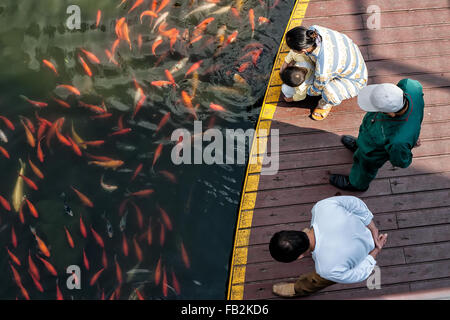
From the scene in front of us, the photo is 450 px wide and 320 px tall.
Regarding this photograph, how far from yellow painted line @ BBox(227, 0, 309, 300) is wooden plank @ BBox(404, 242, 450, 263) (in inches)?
63.6

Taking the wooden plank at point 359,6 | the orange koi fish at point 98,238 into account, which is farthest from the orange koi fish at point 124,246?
the wooden plank at point 359,6

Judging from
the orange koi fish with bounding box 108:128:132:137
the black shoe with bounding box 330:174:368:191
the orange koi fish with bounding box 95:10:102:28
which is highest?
the orange koi fish with bounding box 95:10:102:28

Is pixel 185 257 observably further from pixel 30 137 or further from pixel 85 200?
pixel 30 137

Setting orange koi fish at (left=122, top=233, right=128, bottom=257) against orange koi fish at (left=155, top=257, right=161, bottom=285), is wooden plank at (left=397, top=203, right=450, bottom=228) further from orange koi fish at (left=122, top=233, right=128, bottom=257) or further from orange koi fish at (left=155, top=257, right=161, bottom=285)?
orange koi fish at (left=122, top=233, right=128, bottom=257)

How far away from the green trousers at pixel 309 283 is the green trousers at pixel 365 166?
1087mm

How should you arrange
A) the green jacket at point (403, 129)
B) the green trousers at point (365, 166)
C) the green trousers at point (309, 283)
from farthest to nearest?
1. the green trousers at point (365, 166)
2. the green trousers at point (309, 283)
3. the green jacket at point (403, 129)

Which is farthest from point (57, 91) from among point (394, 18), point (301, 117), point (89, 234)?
point (394, 18)

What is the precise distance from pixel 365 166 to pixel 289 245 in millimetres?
1438

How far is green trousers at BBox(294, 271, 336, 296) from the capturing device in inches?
141

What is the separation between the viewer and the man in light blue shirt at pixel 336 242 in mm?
2949

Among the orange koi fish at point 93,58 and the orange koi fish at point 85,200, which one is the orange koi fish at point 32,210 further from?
the orange koi fish at point 93,58

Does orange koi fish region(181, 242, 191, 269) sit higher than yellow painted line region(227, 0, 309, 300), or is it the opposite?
yellow painted line region(227, 0, 309, 300)

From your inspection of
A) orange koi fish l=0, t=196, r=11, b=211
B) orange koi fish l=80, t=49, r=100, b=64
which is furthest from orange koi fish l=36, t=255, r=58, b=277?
orange koi fish l=80, t=49, r=100, b=64

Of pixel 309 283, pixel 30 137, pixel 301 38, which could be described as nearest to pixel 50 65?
pixel 30 137
